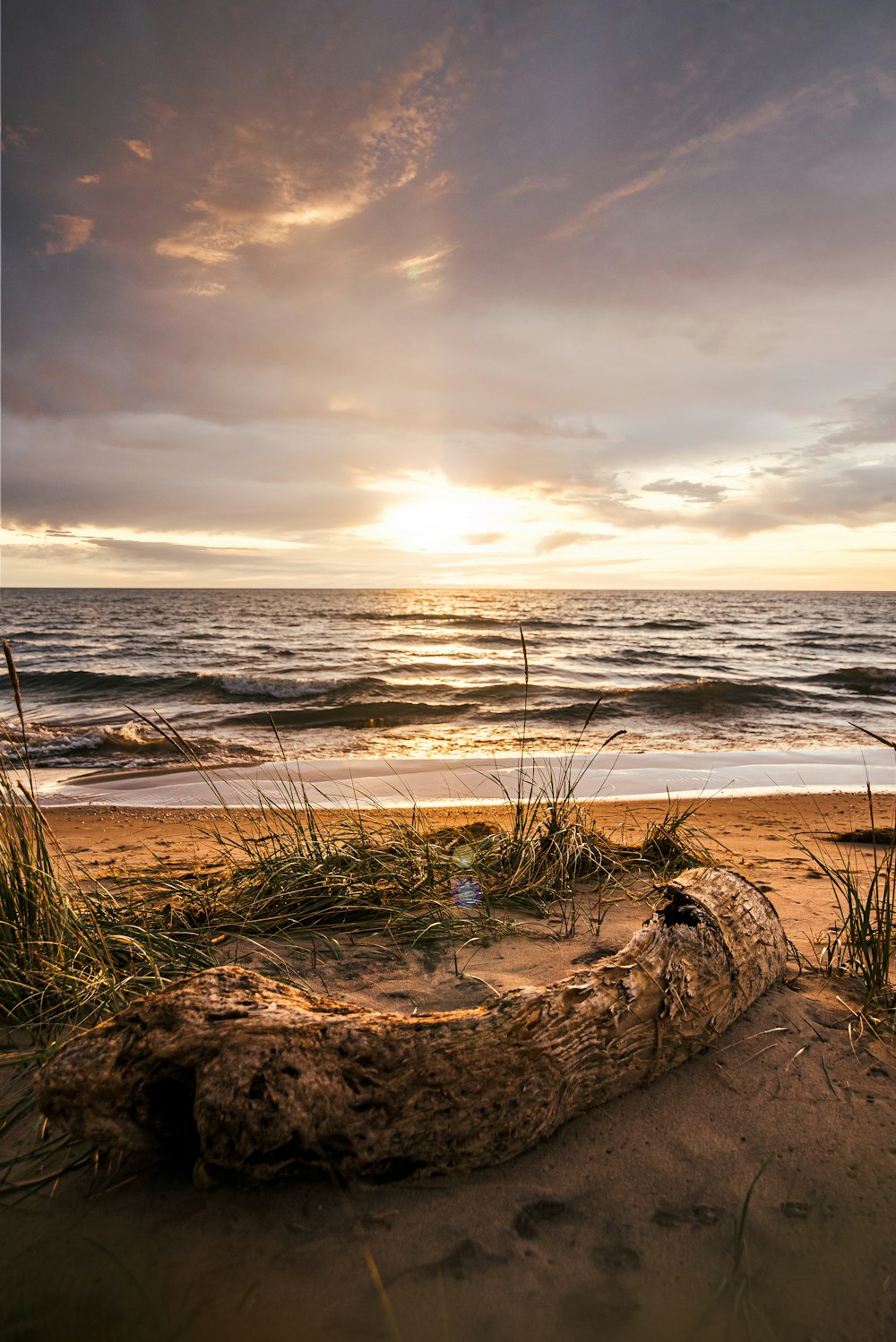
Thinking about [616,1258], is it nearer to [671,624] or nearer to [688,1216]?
[688,1216]

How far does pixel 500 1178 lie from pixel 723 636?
37400 mm

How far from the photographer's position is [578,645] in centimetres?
3200

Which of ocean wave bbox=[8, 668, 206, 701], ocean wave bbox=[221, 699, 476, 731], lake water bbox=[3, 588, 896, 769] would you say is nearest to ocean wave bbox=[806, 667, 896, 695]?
lake water bbox=[3, 588, 896, 769]

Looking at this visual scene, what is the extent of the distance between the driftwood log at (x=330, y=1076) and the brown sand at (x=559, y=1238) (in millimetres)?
103

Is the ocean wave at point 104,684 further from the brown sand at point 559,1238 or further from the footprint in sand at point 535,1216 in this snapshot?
the footprint in sand at point 535,1216

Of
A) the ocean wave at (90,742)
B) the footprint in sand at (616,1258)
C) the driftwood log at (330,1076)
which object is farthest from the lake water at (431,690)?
the footprint in sand at (616,1258)

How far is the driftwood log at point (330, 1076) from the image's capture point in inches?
72.7

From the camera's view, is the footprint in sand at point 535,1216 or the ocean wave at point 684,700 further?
the ocean wave at point 684,700

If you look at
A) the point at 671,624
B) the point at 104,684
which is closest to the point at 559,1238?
the point at 104,684

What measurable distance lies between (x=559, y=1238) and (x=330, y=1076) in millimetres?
725

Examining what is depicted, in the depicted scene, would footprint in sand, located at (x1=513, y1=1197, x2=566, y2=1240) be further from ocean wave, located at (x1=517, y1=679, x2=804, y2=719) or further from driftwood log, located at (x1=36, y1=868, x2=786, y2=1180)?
ocean wave, located at (x1=517, y1=679, x2=804, y2=719)

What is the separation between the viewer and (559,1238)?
177 cm

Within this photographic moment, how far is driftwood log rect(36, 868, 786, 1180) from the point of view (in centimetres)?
185

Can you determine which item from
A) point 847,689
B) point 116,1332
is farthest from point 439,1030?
point 847,689
